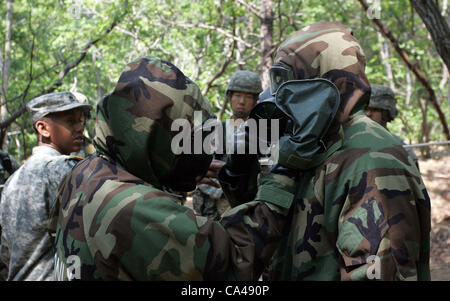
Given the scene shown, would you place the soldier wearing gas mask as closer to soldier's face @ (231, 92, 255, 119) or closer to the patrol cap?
the patrol cap

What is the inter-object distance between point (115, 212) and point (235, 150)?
1.97 ft

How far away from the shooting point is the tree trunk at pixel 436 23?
3.91 metres

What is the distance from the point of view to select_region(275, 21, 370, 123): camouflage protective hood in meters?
1.86

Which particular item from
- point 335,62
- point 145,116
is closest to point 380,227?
point 335,62

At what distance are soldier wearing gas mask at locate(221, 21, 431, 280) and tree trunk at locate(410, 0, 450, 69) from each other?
2.37 meters

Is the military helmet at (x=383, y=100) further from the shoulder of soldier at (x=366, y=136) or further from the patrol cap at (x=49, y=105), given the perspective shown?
the shoulder of soldier at (x=366, y=136)

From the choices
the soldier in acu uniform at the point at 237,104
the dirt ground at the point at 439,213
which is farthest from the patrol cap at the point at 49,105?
the dirt ground at the point at 439,213

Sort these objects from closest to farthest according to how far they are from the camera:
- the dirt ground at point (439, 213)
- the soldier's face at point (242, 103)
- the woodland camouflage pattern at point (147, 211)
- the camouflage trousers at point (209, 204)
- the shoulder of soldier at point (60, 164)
Answer: the woodland camouflage pattern at point (147, 211) → the shoulder of soldier at point (60, 164) → the camouflage trousers at point (209, 204) → the soldier's face at point (242, 103) → the dirt ground at point (439, 213)

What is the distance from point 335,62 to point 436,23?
8.45 feet

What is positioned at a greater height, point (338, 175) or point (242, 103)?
point (242, 103)

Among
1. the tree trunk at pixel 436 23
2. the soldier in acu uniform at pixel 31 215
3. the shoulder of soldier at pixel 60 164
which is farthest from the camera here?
the tree trunk at pixel 436 23

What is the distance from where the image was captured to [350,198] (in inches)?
66.9

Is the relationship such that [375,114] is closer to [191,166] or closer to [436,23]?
[436,23]

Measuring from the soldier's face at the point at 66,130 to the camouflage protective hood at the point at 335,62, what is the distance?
1.72m
